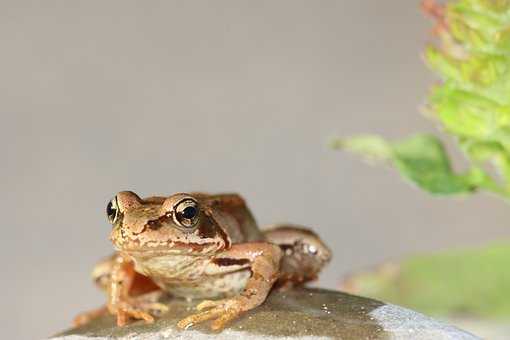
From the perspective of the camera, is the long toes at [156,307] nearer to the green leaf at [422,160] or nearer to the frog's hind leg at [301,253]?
the frog's hind leg at [301,253]

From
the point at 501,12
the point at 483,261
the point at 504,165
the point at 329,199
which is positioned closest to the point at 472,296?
the point at 483,261

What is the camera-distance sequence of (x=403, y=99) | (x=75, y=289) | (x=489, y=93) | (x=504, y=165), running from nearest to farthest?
(x=489, y=93), (x=504, y=165), (x=75, y=289), (x=403, y=99)

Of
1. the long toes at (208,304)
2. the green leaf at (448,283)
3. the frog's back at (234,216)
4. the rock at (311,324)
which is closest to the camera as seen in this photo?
the rock at (311,324)

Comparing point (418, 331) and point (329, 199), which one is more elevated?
point (329, 199)

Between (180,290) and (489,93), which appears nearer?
(489,93)

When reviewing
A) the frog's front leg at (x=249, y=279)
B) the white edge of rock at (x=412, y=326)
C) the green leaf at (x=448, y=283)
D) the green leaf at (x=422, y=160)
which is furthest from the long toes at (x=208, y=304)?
the green leaf at (x=448, y=283)

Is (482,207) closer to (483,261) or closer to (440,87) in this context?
(483,261)

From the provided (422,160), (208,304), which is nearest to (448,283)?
(422,160)
